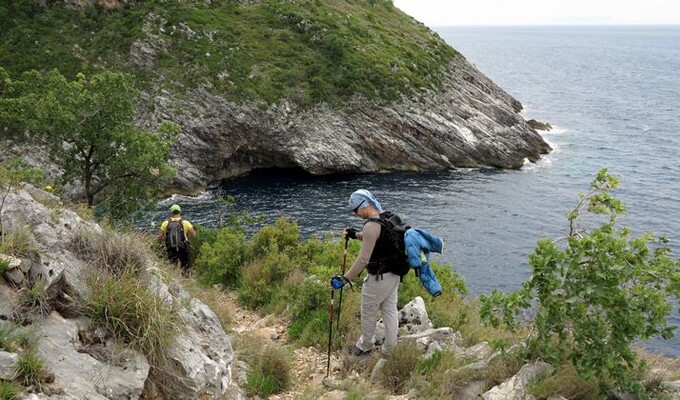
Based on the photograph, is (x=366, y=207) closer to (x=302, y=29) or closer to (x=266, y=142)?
(x=266, y=142)

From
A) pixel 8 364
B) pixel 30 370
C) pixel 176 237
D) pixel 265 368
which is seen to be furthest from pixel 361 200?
pixel 176 237

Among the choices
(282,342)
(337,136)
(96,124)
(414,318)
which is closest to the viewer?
(414,318)

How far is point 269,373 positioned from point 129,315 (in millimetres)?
2554

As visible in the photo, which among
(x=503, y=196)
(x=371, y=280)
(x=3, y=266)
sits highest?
(x=3, y=266)

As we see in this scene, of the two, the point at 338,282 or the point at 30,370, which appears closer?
the point at 30,370

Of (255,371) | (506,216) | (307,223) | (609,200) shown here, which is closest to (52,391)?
(255,371)

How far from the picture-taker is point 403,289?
11.5 meters

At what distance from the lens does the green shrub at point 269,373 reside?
7.50m

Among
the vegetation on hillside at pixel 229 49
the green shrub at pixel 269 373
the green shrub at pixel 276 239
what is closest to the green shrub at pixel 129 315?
the green shrub at pixel 269 373

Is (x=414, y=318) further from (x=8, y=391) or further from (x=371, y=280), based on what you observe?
(x=8, y=391)

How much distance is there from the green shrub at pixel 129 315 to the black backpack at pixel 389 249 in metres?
→ 3.17

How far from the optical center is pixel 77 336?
18.8ft

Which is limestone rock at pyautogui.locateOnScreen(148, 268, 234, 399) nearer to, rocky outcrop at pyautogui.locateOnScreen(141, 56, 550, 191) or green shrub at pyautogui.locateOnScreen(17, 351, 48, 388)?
green shrub at pyautogui.locateOnScreen(17, 351, 48, 388)

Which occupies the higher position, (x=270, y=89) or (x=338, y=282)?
(x=270, y=89)
